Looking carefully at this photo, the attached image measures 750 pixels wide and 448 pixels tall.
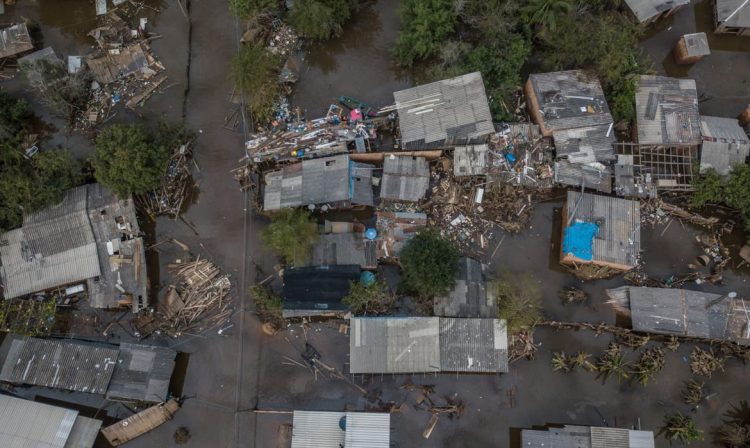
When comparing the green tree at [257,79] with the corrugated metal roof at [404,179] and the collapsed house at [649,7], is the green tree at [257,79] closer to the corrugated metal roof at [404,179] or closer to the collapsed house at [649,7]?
the corrugated metal roof at [404,179]

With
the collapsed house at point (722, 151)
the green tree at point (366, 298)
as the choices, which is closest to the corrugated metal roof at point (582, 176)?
the collapsed house at point (722, 151)

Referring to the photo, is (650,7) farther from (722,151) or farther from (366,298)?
(366,298)

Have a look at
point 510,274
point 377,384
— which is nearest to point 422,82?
point 510,274

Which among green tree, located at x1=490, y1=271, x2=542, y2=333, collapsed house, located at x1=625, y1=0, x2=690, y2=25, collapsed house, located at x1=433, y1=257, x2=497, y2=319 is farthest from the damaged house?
collapsed house, located at x1=433, y1=257, x2=497, y2=319

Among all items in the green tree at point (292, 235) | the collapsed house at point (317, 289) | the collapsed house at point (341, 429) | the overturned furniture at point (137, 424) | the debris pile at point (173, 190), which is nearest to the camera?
the collapsed house at point (341, 429)

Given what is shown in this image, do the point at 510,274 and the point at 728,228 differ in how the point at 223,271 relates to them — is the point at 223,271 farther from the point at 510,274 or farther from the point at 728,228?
the point at 728,228

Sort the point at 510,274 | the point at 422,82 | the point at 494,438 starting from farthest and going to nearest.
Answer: the point at 422,82, the point at 510,274, the point at 494,438

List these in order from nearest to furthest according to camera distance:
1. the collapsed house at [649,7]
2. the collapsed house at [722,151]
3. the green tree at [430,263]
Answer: the green tree at [430,263] < the collapsed house at [722,151] < the collapsed house at [649,7]

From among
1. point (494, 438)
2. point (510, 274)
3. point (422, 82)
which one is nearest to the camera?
point (494, 438)
